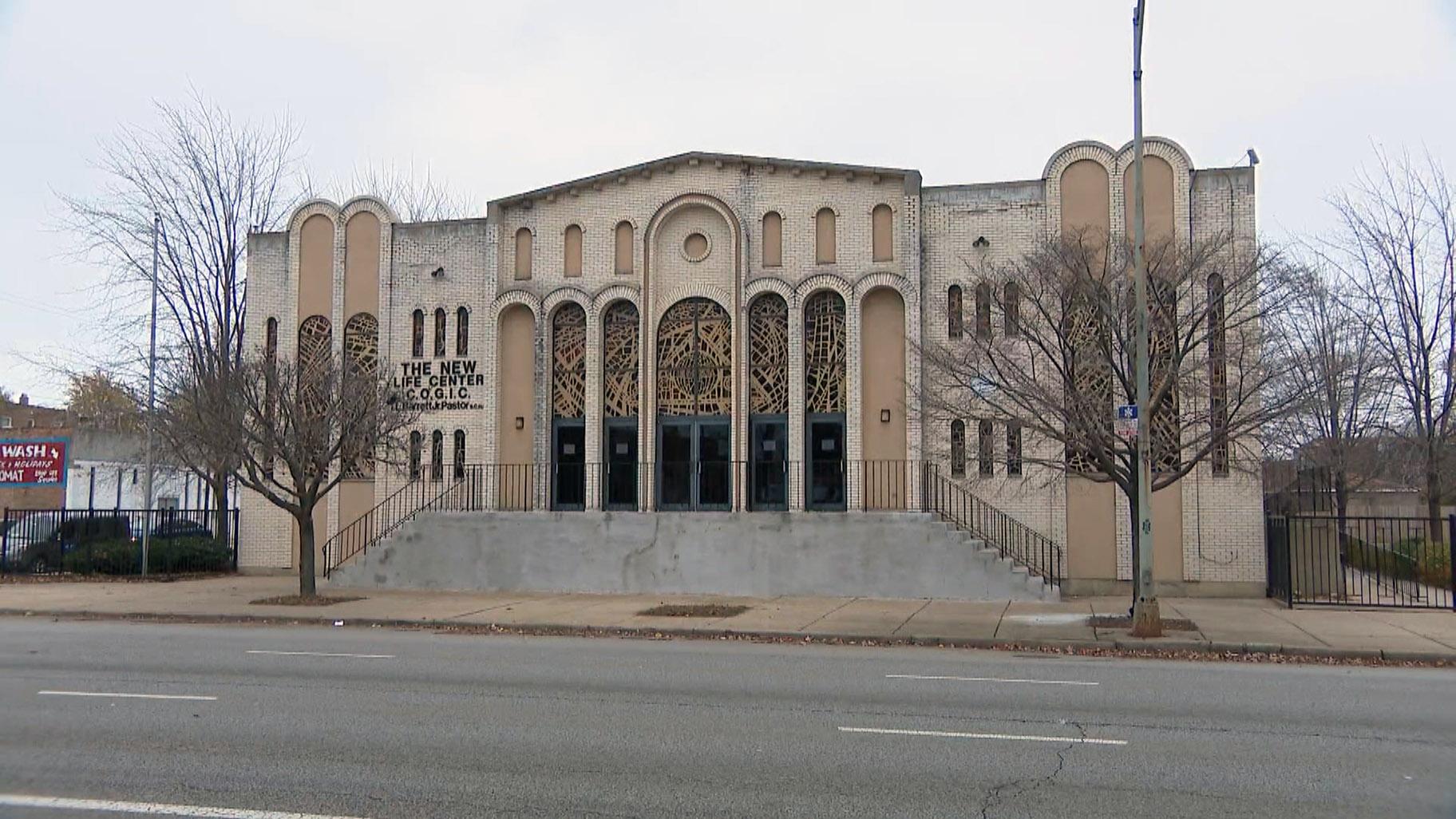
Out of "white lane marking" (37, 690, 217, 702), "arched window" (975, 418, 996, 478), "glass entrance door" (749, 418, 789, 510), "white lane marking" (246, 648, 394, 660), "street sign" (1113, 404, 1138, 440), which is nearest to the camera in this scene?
"white lane marking" (37, 690, 217, 702)

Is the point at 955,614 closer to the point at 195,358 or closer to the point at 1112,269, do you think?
the point at 1112,269

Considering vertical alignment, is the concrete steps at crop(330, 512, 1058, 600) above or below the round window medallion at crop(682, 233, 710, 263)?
below

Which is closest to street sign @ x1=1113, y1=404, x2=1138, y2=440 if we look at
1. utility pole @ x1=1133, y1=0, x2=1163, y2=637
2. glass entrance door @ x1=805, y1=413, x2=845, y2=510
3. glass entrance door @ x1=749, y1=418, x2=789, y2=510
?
utility pole @ x1=1133, y1=0, x2=1163, y2=637

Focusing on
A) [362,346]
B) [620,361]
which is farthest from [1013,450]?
[362,346]

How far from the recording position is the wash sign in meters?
28.6

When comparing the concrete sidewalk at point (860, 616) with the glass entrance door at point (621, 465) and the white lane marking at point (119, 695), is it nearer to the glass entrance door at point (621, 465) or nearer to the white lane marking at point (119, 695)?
→ the glass entrance door at point (621, 465)

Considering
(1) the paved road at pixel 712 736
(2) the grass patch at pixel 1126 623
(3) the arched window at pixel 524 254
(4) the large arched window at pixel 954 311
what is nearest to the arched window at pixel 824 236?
(4) the large arched window at pixel 954 311

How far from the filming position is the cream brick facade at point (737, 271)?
2272 centimetres

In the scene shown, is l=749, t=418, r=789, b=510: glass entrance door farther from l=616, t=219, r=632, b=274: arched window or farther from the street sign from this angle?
the street sign

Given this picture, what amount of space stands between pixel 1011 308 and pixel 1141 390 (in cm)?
290

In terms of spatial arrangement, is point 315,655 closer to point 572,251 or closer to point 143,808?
point 143,808

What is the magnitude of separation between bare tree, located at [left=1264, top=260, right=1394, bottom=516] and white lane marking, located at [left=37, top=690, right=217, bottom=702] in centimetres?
1399

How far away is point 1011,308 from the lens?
1848 centimetres

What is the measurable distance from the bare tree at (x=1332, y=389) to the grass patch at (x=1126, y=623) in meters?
3.25
